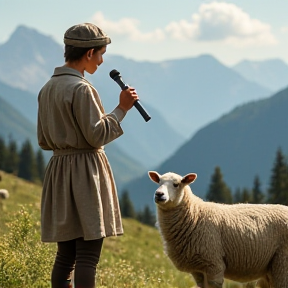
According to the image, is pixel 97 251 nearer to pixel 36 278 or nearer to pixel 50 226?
pixel 50 226

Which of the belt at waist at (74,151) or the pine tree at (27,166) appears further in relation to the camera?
the pine tree at (27,166)

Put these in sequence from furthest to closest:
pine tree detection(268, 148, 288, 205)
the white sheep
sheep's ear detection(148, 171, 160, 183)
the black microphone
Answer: pine tree detection(268, 148, 288, 205), the white sheep, sheep's ear detection(148, 171, 160, 183), the black microphone

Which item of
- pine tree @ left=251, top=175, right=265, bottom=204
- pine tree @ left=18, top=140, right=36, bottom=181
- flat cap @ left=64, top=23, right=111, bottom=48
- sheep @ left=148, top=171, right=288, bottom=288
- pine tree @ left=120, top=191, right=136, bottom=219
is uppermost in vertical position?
flat cap @ left=64, top=23, right=111, bottom=48

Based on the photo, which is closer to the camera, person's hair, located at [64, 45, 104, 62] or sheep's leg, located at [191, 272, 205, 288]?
person's hair, located at [64, 45, 104, 62]

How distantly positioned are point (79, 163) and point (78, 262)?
949 millimetres

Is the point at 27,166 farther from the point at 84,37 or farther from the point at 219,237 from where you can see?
the point at 84,37

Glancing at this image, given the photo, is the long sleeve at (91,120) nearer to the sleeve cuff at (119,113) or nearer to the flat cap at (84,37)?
the sleeve cuff at (119,113)

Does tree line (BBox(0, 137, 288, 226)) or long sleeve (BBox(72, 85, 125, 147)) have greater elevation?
long sleeve (BBox(72, 85, 125, 147))

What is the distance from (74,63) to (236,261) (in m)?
3.54

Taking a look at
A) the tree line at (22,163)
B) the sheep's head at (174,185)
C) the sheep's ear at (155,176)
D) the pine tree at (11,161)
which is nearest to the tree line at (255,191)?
the tree line at (22,163)

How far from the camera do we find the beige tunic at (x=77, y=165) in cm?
578

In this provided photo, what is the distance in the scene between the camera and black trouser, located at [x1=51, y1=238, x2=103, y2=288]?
18.9 ft

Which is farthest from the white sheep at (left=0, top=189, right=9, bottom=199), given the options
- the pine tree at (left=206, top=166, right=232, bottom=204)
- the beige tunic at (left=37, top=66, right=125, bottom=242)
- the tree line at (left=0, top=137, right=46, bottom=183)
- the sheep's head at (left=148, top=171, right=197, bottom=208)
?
the tree line at (left=0, top=137, right=46, bottom=183)

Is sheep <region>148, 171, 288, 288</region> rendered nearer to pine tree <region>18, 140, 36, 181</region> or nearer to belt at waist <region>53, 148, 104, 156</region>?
belt at waist <region>53, 148, 104, 156</region>
